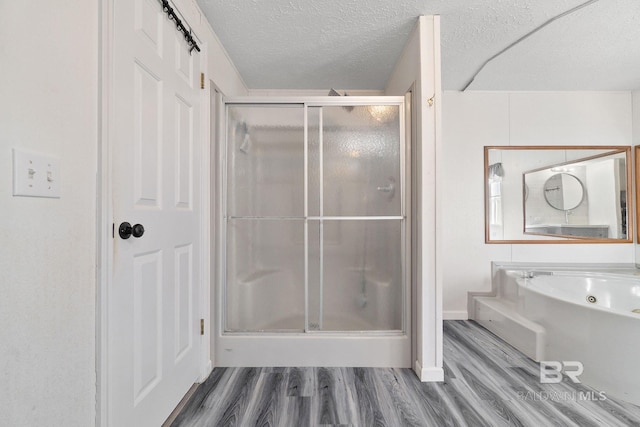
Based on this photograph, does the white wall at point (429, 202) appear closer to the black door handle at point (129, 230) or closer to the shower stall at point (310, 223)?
the shower stall at point (310, 223)

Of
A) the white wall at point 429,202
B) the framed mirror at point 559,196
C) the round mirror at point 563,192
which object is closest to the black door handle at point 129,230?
the white wall at point 429,202

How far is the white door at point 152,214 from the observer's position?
103 cm

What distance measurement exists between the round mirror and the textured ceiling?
876mm

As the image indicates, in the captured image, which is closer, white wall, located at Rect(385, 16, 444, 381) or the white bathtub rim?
the white bathtub rim

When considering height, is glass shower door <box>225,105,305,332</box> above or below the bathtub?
above

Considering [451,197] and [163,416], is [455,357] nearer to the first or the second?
[451,197]

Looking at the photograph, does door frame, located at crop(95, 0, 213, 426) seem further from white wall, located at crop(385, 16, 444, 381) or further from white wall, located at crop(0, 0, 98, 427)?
white wall, located at crop(385, 16, 444, 381)

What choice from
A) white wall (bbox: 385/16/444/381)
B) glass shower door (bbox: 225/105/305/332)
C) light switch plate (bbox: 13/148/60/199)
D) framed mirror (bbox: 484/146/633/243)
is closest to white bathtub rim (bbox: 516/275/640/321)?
framed mirror (bbox: 484/146/633/243)

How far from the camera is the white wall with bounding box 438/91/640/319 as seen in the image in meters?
2.75

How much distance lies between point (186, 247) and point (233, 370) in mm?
904

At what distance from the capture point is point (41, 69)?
76cm

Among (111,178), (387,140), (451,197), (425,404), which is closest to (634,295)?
(451,197)

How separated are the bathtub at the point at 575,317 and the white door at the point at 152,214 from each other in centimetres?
231

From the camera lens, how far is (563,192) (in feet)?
8.94
